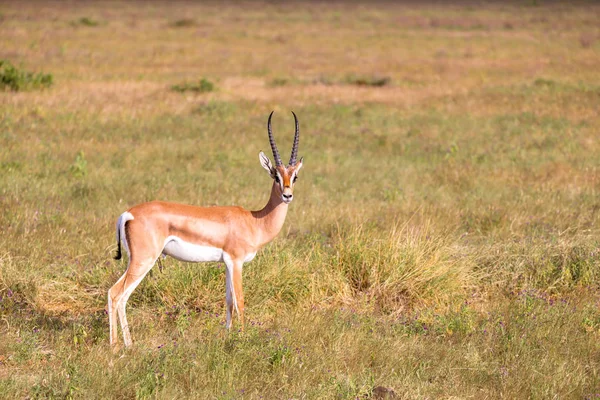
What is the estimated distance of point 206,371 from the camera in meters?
4.95

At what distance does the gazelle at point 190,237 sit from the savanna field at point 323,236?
0.35 m

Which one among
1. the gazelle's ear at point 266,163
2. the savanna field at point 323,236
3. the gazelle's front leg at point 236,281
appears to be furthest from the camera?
the gazelle's ear at point 266,163

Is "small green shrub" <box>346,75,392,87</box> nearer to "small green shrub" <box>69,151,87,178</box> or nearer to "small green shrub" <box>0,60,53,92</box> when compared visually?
"small green shrub" <box>0,60,53,92</box>

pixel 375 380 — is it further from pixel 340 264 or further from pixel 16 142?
pixel 16 142

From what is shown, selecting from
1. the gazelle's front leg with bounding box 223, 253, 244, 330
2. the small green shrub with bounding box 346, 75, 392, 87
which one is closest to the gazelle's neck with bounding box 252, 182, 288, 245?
the gazelle's front leg with bounding box 223, 253, 244, 330

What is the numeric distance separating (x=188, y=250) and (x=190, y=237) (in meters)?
0.09

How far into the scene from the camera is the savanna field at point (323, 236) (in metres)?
5.08

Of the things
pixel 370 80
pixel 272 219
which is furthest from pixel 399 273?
pixel 370 80

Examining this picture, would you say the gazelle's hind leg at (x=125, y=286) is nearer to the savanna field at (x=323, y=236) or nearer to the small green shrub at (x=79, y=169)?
the savanna field at (x=323, y=236)

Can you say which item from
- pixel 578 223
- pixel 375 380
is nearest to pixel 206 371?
pixel 375 380

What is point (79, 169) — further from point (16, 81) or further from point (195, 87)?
point (195, 87)

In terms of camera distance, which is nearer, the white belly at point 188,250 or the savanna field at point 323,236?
the savanna field at point 323,236

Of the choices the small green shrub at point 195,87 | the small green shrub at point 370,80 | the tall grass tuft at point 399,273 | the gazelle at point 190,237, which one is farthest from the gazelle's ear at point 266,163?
the small green shrub at point 370,80

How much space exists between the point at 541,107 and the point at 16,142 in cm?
1185
